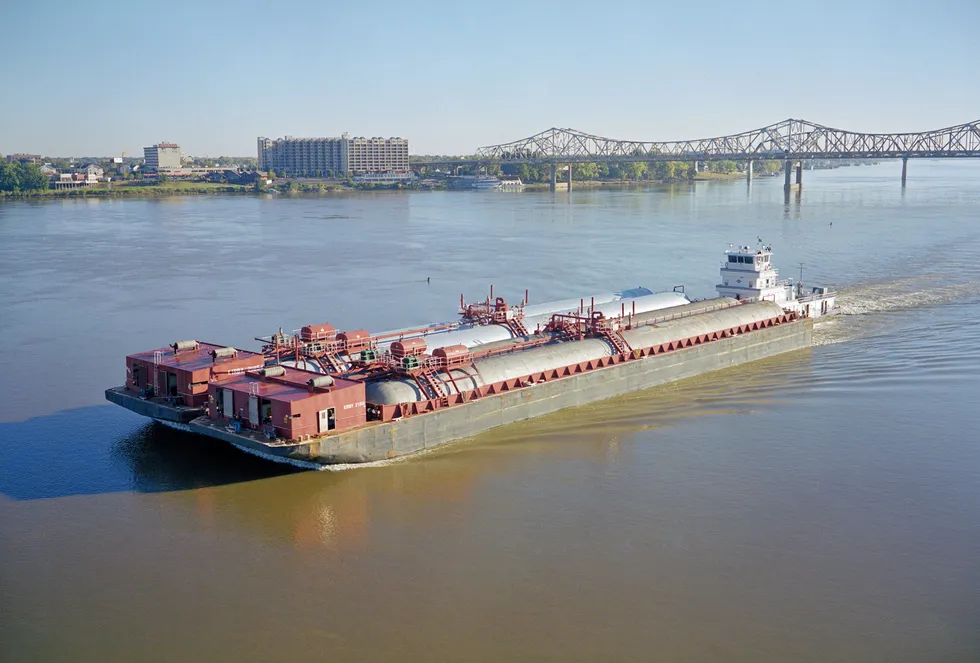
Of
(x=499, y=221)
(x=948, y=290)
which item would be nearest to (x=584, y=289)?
(x=948, y=290)

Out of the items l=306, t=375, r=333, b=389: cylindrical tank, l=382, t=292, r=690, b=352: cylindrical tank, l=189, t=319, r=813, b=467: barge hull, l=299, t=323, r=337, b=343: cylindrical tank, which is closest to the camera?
l=189, t=319, r=813, b=467: barge hull

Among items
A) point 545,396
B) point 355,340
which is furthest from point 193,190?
point 545,396

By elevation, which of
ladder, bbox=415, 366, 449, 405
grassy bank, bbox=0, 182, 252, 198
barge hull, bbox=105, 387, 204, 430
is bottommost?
barge hull, bbox=105, 387, 204, 430

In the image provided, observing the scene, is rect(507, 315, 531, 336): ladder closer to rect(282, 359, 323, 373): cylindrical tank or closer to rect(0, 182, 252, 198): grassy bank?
rect(282, 359, 323, 373): cylindrical tank

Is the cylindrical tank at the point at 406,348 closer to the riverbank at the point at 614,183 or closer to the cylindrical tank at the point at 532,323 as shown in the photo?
the cylindrical tank at the point at 532,323

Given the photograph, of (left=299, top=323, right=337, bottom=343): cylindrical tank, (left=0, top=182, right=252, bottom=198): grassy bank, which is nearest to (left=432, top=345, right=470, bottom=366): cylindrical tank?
(left=299, top=323, right=337, bottom=343): cylindrical tank

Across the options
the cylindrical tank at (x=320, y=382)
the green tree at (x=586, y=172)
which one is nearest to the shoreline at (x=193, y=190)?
the green tree at (x=586, y=172)

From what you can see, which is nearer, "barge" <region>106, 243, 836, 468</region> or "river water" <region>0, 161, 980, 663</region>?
"river water" <region>0, 161, 980, 663</region>
